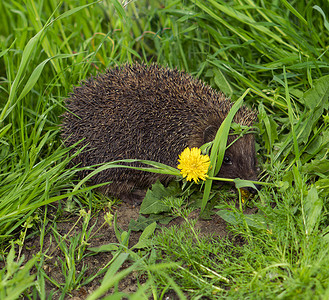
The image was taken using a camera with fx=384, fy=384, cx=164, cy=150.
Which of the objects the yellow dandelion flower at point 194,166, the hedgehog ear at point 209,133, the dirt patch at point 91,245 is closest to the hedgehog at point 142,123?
the hedgehog ear at point 209,133

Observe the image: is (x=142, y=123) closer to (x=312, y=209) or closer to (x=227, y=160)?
(x=227, y=160)

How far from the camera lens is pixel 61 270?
11.5 ft

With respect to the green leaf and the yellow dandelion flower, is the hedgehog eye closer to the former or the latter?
the yellow dandelion flower

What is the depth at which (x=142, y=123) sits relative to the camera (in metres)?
4.27

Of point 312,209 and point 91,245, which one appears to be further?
point 91,245

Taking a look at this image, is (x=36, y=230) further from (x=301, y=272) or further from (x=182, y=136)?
(x=301, y=272)

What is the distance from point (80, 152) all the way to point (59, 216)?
719 millimetres

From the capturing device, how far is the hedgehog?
424 cm

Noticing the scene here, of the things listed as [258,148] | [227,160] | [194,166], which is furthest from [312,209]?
[258,148]

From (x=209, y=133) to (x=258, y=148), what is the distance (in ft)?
2.06

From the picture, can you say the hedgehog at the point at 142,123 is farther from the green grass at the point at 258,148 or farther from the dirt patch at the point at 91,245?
the dirt patch at the point at 91,245

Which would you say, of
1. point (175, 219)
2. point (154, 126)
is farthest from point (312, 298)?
point (154, 126)

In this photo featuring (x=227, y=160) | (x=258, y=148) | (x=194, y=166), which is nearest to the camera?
(x=194, y=166)

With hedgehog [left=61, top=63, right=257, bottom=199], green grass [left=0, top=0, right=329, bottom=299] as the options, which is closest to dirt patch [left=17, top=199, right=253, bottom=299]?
green grass [left=0, top=0, right=329, bottom=299]
